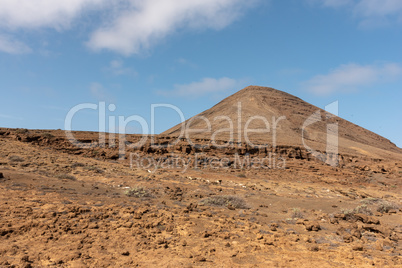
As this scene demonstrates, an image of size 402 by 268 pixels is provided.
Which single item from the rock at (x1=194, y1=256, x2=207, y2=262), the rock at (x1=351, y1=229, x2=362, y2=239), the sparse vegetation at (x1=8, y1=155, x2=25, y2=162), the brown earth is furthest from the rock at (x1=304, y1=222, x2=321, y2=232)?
the sparse vegetation at (x1=8, y1=155, x2=25, y2=162)

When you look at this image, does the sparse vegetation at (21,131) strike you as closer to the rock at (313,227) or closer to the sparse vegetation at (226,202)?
the sparse vegetation at (226,202)

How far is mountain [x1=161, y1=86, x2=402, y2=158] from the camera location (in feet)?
133

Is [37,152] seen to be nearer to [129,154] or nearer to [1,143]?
[1,143]

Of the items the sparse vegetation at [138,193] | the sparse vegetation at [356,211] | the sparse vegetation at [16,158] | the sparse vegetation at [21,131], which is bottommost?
the sparse vegetation at [356,211]

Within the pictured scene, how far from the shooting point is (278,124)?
47000mm

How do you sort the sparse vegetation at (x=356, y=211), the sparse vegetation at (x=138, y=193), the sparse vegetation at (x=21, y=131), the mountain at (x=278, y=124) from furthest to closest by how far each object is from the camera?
the mountain at (x=278, y=124)
the sparse vegetation at (x=21, y=131)
the sparse vegetation at (x=138, y=193)
the sparse vegetation at (x=356, y=211)

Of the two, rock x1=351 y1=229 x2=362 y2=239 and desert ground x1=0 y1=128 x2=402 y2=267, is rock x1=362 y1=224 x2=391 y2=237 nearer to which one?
desert ground x1=0 y1=128 x2=402 y2=267

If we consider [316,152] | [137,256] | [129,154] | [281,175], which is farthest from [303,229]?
[316,152]

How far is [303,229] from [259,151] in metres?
19.3

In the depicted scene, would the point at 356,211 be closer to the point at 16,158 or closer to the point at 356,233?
the point at 356,233

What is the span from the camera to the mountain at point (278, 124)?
4059cm

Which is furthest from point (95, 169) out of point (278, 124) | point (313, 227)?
point (278, 124)

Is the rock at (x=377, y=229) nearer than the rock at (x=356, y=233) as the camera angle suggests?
No

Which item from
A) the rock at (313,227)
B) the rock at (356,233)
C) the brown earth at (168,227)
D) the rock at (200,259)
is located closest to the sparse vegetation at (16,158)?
the brown earth at (168,227)
